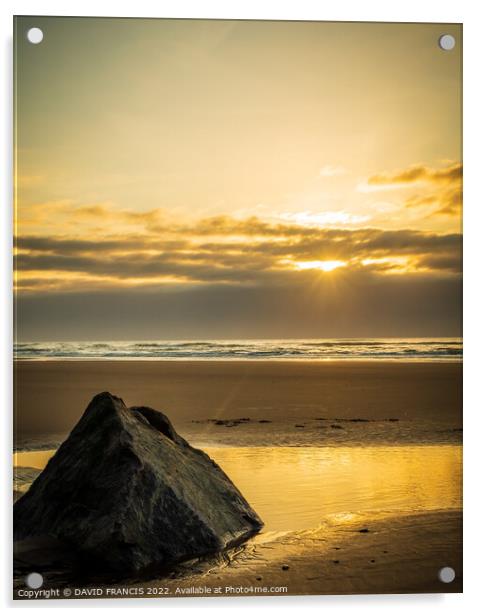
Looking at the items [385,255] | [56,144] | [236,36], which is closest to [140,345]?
[56,144]

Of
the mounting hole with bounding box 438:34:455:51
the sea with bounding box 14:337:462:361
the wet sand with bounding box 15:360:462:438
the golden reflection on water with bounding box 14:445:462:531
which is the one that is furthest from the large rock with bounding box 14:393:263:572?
the mounting hole with bounding box 438:34:455:51

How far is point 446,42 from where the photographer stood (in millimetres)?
4500

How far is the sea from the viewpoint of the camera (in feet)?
15.0

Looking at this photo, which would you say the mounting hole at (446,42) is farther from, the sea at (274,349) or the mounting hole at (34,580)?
the mounting hole at (34,580)

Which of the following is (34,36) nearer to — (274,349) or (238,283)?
(238,283)

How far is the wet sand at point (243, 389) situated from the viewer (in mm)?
4434

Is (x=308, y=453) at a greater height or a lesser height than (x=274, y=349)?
lesser

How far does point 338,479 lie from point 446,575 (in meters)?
0.88

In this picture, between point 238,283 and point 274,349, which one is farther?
point 274,349

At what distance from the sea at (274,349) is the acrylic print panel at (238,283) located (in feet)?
0.07

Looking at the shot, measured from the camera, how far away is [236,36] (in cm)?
442
